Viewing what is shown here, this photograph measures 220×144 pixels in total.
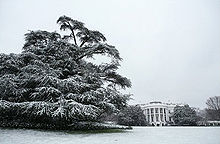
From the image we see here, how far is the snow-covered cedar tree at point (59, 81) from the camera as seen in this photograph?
9.44m

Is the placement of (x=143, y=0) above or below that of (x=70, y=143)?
above

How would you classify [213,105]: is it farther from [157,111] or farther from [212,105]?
[157,111]

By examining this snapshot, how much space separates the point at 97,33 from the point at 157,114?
2218 inches

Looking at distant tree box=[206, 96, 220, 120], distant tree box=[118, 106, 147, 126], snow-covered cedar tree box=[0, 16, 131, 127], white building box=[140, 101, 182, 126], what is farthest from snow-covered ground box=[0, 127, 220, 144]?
white building box=[140, 101, 182, 126]

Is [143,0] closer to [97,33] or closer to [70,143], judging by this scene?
[97,33]

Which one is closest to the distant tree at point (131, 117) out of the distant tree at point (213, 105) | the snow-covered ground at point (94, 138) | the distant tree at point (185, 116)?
the distant tree at point (185, 116)

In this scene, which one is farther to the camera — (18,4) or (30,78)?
(18,4)

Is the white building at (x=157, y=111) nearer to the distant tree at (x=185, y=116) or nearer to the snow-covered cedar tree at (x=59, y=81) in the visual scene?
the distant tree at (x=185, y=116)

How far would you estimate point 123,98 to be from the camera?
38.0ft

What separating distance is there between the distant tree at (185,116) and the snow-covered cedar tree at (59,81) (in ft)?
78.6

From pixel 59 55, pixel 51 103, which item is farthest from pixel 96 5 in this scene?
pixel 51 103

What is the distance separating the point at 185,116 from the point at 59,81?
97.2 ft

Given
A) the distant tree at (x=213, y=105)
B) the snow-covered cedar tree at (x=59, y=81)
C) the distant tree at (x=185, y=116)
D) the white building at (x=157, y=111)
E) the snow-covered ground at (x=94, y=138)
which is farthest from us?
the white building at (x=157, y=111)

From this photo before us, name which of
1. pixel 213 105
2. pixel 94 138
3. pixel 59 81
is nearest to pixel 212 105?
pixel 213 105
